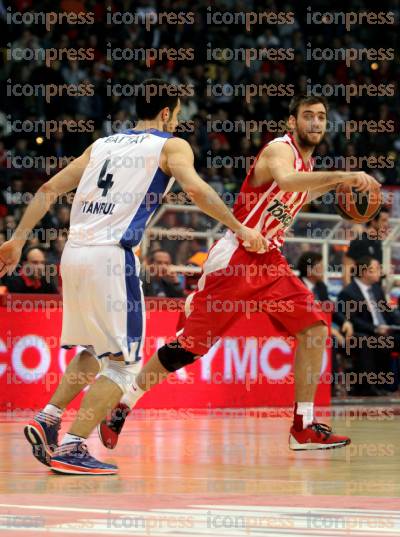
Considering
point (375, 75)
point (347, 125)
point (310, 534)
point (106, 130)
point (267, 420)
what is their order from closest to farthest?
point (310, 534)
point (267, 420)
point (106, 130)
point (347, 125)
point (375, 75)

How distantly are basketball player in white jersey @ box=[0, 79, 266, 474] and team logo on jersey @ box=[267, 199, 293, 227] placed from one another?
1141 mm

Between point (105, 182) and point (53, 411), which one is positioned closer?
point (105, 182)

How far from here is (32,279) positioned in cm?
1459

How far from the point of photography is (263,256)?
904 cm

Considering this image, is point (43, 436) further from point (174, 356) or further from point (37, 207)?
point (174, 356)

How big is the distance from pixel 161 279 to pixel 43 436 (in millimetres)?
8066

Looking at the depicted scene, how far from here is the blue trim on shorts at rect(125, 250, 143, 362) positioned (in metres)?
7.50

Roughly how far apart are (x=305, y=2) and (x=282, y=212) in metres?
19.3

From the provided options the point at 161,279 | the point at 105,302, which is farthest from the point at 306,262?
the point at 105,302

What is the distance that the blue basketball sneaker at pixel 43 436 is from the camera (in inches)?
304

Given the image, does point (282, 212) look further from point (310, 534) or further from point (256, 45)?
point (256, 45)

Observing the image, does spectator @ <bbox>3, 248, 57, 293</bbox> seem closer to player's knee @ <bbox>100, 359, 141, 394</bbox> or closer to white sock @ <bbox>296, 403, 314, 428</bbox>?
white sock @ <bbox>296, 403, 314, 428</bbox>

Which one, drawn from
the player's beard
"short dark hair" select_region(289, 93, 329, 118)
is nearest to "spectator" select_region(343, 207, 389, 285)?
"short dark hair" select_region(289, 93, 329, 118)

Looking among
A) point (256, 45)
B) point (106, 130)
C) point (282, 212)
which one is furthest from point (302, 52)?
point (282, 212)
